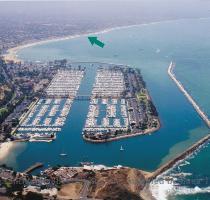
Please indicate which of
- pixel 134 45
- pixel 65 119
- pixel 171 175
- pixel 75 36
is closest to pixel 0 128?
pixel 65 119

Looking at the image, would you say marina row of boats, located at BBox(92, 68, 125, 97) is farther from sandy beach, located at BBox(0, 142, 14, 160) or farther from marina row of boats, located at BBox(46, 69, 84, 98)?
sandy beach, located at BBox(0, 142, 14, 160)

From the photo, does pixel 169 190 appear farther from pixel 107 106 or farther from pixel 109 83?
pixel 109 83

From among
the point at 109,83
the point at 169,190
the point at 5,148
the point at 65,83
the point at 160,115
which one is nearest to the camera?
the point at 169,190

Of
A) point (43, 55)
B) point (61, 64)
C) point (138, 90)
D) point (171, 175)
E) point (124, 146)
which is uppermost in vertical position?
point (43, 55)

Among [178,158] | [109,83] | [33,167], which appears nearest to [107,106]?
[109,83]

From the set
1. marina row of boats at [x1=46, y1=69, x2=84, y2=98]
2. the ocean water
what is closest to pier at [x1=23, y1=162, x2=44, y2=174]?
the ocean water

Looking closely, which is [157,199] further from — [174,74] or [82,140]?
[174,74]

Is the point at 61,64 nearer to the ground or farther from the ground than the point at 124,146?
farther from the ground
